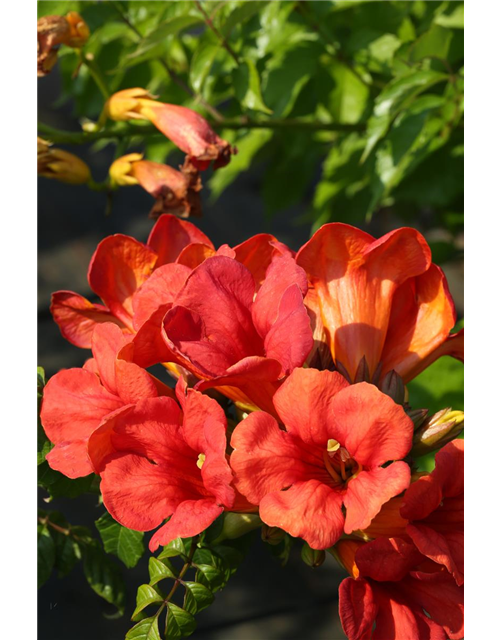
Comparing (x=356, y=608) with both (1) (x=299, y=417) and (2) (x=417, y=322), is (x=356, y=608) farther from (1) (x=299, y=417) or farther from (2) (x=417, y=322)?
(2) (x=417, y=322)

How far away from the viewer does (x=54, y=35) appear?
4.11 feet

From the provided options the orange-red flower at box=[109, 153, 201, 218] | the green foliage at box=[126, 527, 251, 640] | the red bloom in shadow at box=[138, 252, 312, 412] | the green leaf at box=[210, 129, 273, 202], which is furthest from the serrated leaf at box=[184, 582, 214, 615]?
the green leaf at box=[210, 129, 273, 202]

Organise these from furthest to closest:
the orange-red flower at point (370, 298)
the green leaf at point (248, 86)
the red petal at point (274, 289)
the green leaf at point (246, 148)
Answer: the green leaf at point (246, 148) → the green leaf at point (248, 86) → the orange-red flower at point (370, 298) → the red petal at point (274, 289)

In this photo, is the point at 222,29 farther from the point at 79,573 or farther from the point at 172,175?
the point at 79,573

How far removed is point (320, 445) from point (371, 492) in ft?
0.30

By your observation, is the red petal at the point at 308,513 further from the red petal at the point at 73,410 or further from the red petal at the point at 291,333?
the red petal at the point at 73,410

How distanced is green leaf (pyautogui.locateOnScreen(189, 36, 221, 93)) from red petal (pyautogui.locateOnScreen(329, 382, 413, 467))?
0.91 meters

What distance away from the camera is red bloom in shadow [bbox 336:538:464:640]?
685mm

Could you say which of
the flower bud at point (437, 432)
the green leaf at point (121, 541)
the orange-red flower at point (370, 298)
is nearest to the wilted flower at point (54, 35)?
the orange-red flower at point (370, 298)

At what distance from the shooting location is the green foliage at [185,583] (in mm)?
744

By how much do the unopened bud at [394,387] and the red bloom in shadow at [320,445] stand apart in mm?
111

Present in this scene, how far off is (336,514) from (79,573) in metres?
1.34

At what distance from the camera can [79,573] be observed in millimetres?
1803

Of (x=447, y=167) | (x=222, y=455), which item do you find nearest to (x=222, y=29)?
(x=447, y=167)
